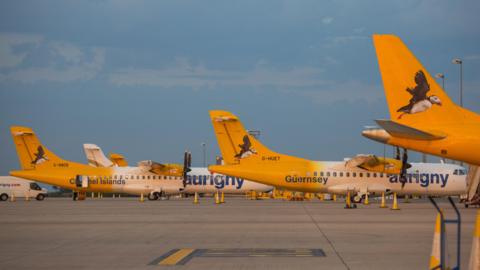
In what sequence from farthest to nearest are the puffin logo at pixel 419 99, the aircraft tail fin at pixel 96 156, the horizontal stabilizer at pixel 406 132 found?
the aircraft tail fin at pixel 96 156
the puffin logo at pixel 419 99
the horizontal stabilizer at pixel 406 132

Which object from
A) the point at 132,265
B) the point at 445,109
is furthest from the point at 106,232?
the point at 445,109

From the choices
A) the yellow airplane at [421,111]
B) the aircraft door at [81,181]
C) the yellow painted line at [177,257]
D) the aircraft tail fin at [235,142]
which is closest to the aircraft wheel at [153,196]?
the aircraft door at [81,181]

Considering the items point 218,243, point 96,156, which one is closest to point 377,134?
point 218,243

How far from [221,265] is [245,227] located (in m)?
11.5

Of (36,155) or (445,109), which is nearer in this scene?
(445,109)

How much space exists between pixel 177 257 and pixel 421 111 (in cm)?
1079

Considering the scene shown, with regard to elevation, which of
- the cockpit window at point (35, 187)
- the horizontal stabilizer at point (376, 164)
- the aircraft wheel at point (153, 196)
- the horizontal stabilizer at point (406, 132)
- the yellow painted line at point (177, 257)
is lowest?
the yellow painted line at point (177, 257)

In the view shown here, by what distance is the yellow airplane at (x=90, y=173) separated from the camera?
2569 inches

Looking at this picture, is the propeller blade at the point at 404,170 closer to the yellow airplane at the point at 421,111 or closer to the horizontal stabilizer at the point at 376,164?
the horizontal stabilizer at the point at 376,164

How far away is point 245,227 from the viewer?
81.8ft

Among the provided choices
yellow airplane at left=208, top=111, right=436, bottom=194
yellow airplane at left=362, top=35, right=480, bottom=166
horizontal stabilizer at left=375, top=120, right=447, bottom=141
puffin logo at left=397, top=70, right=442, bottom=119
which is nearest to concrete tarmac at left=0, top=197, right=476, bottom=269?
yellow airplane at left=362, top=35, right=480, bottom=166

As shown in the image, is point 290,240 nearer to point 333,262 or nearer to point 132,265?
point 333,262

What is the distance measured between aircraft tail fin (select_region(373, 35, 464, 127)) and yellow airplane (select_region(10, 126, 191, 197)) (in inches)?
1769

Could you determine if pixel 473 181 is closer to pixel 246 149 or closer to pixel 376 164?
pixel 376 164
